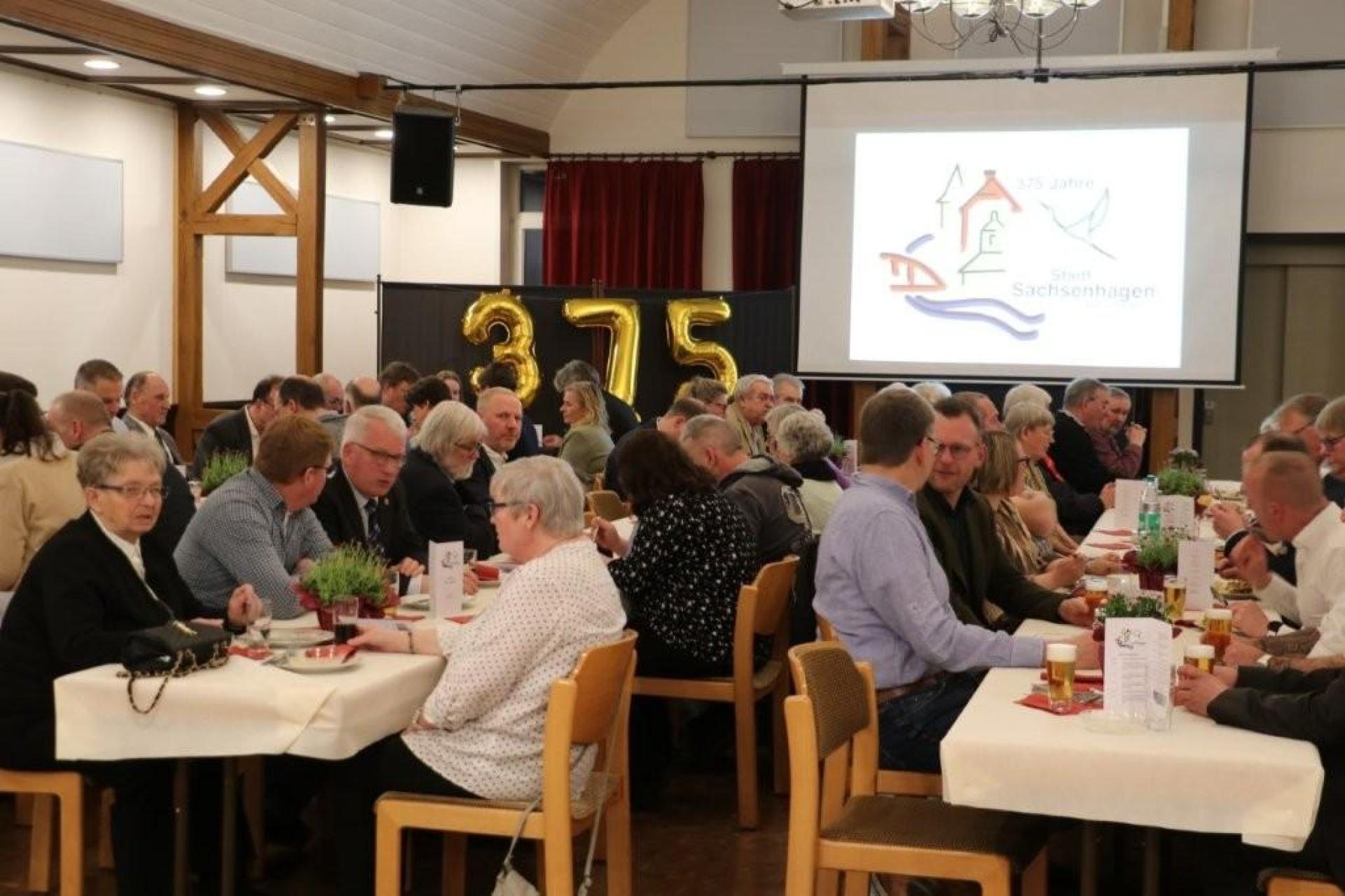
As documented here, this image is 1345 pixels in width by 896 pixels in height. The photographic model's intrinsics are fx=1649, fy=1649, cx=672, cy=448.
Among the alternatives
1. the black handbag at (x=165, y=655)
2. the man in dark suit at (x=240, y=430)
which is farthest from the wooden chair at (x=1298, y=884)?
the man in dark suit at (x=240, y=430)

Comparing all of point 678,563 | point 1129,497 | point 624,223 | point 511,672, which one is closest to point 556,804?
point 511,672

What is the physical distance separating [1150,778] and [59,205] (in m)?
9.40

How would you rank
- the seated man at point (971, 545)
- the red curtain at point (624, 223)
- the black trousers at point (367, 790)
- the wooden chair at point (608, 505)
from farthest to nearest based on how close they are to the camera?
the red curtain at point (624, 223), the wooden chair at point (608, 505), the seated man at point (971, 545), the black trousers at point (367, 790)

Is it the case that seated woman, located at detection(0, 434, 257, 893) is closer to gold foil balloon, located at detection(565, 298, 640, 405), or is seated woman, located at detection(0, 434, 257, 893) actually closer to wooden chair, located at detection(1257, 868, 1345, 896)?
wooden chair, located at detection(1257, 868, 1345, 896)

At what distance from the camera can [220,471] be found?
668 centimetres

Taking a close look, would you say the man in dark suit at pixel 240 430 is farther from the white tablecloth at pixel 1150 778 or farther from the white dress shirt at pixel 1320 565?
the white tablecloth at pixel 1150 778

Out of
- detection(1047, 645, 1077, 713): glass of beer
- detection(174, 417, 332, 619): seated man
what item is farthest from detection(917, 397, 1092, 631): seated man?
detection(174, 417, 332, 619): seated man

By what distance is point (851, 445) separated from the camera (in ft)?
30.9

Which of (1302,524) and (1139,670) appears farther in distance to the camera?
(1302,524)

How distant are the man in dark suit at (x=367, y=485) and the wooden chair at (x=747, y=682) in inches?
37.3

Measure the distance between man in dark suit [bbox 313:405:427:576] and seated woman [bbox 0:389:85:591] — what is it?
79 centimetres

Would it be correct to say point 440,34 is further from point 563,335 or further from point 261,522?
point 261,522

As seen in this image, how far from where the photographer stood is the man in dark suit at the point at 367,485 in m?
5.11

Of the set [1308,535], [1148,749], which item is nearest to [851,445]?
[1308,535]
